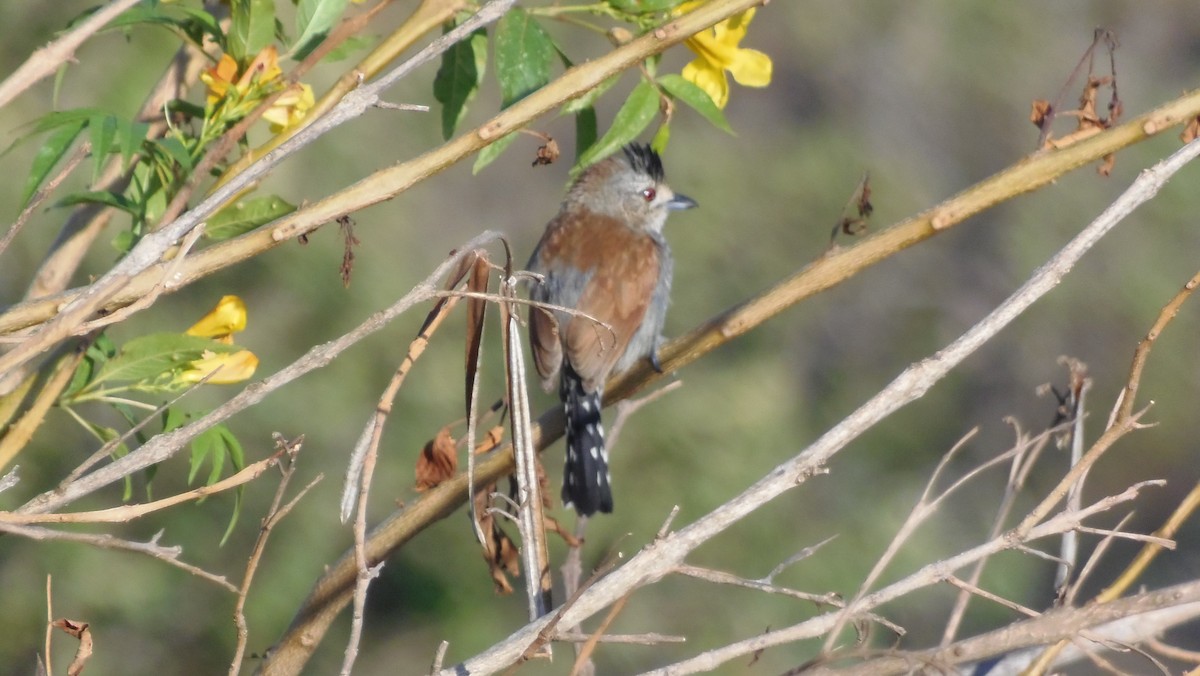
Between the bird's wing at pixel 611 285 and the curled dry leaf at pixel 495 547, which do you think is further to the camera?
the bird's wing at pixel 611 285

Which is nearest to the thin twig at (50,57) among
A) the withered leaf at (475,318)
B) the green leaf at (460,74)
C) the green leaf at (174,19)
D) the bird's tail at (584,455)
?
the green leaf at (174,19)

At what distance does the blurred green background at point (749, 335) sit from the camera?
5.88 m

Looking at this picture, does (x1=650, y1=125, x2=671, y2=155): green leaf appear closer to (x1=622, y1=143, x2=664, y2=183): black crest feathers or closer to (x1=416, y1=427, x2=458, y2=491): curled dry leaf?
(x1=416, y1=427, x2=458, y2=491): curled dry leaf

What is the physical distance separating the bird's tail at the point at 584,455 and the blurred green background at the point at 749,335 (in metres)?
1.63

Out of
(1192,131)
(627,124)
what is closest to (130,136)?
(627,124)

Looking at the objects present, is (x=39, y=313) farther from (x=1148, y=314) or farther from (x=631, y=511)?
(x=1148, y=314)

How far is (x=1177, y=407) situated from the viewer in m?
10.4

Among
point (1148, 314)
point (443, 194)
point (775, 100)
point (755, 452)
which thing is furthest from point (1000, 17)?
point (755, 452)

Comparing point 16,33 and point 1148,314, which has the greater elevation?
point 16,33

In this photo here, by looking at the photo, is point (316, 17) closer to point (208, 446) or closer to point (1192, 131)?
point (208, 446)

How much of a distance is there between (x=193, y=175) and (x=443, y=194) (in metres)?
10.1

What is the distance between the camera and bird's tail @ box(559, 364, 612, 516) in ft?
13.6

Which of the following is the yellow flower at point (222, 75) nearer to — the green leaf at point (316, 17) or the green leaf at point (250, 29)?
the green leaf at point (250, 29)

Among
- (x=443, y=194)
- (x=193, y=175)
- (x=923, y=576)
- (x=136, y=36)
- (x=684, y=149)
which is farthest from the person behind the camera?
(x=443, y=194)
